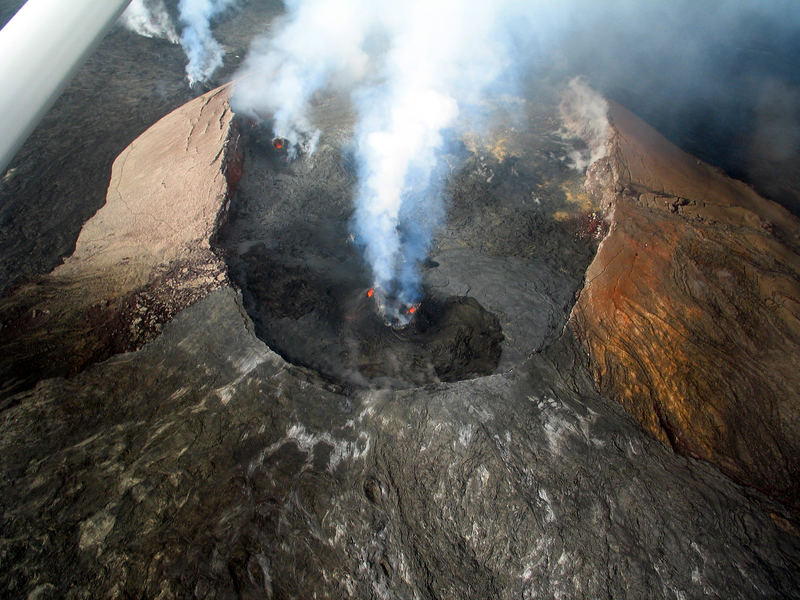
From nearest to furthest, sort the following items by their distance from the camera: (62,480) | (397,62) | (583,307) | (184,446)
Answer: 1. (62,480)
2. (184,446)
3. (583,307)
4. (397,62)

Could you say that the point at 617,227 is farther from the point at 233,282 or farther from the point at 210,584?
the point at 210,584

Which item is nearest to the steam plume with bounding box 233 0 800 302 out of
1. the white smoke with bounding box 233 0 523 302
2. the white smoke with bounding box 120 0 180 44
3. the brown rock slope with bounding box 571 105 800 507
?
the white smoke with bounding box 233 0 523 302

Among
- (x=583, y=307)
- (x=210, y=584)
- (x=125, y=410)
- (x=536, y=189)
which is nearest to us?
(x=210, y=584)

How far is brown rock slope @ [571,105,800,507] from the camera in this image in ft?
11.2

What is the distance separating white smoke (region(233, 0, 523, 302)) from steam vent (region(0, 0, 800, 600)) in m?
0.09

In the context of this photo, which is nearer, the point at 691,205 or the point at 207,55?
the point at 691,205

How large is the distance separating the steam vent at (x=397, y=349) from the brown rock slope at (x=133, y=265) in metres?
0.03

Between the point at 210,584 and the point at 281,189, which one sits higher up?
the point at 210,584

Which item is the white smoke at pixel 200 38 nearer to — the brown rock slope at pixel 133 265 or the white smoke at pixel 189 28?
the white smoke at pixel 189 28

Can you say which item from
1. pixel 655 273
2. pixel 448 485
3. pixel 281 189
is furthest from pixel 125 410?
pixel 655 273

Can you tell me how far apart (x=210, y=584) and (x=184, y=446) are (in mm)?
936

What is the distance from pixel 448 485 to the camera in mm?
3006

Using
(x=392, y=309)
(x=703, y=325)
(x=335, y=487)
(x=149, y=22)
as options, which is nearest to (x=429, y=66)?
(x=392, y=309)

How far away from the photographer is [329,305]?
15.4 ft
